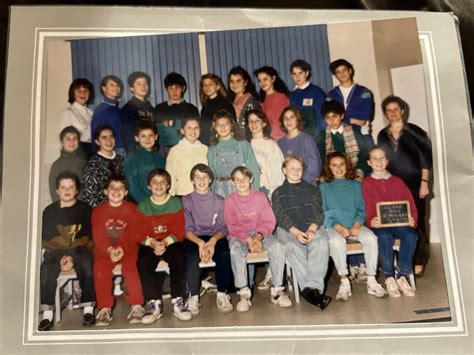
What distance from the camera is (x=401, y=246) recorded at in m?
0.53

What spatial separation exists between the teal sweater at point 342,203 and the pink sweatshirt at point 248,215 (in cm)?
6

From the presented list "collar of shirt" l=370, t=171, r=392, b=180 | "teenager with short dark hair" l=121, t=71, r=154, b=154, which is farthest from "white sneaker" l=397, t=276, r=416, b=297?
"teenager with short dark hair" l=121, t=71, r=154, b=154

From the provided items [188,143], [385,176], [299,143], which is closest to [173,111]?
[188,143]

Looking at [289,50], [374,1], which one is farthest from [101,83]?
[374,1]

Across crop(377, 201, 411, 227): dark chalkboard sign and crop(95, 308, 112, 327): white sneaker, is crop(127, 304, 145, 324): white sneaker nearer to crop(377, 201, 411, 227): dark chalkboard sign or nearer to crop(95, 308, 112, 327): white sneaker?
crop(95, 308, 112, 327): white sneaker

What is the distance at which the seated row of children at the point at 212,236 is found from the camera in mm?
499

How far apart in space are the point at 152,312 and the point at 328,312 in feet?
0.59

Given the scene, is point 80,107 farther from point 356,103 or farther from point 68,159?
point 356,103

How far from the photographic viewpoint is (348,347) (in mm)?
494

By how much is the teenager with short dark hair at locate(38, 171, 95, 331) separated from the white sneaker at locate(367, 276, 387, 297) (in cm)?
28

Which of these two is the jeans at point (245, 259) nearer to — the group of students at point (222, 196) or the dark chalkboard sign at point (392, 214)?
the group of students at point (222, 196)

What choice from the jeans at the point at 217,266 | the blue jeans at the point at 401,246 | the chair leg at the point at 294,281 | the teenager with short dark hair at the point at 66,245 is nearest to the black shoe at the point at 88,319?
the teenager with short dark hair at the point at 66,245

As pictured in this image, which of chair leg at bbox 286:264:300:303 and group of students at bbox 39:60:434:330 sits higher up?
group of students at bbox 39:60:434:330

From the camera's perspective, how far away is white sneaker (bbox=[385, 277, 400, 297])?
512mm
